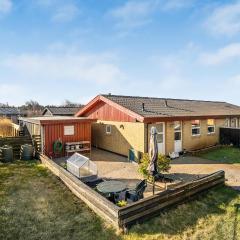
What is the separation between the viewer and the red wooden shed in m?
15.4

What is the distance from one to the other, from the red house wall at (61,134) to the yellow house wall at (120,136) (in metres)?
1.78

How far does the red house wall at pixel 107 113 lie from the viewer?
15949 mm

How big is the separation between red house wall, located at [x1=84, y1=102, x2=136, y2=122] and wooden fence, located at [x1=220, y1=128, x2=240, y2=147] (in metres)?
A: 9.10

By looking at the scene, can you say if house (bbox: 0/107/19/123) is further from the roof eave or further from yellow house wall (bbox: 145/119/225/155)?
yellow house wall (bbox: 145/119/225/155)

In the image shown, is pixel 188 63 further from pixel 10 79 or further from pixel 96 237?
pixel 10 79

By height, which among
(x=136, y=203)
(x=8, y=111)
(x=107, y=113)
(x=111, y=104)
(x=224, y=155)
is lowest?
(x=136, y=203)

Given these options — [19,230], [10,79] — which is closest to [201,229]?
[19,230]

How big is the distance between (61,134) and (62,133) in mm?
98

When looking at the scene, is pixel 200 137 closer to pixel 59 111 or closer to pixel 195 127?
pixel 195 127

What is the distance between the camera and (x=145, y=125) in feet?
47.4

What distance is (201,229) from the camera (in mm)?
7398

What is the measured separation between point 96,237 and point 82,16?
11.3 meters

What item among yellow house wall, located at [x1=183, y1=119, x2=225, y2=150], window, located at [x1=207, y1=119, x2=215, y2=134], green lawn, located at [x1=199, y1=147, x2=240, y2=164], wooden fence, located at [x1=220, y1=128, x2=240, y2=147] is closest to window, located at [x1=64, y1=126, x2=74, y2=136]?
yellow house wall, located at [x1=183, y1=119, x2=225, y2=150]

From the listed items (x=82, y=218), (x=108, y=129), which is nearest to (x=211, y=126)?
(x=108, y=129)
